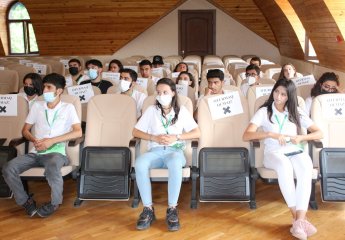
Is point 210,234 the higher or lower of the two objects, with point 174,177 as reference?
lower

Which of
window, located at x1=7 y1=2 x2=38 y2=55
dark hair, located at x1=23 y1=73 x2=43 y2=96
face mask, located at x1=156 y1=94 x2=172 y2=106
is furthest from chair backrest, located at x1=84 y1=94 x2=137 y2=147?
window, located at x1=7 y1=2 x2=38 y2=55

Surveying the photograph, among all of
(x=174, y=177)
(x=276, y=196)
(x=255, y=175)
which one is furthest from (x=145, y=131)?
(x=276, y=196)

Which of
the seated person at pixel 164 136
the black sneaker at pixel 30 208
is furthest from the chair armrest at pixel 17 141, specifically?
the seated person at pixel 164 136

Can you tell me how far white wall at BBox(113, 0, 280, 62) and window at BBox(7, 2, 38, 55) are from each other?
3.32m

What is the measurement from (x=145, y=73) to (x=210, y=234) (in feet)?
11.8

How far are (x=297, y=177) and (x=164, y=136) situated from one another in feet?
3.78

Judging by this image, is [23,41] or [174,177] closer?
[174,177]

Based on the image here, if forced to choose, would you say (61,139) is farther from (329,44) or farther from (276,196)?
(329,44)

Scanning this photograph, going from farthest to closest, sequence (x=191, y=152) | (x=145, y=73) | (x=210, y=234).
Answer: (x=145, y=73)
(x=191, y=152)
(x=210, y=234)

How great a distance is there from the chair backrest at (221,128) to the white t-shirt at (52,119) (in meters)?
1.16

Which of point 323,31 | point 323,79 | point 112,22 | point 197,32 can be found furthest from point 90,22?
point 323,79

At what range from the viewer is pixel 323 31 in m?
8.56

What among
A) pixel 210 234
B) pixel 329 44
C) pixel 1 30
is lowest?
pixel 210 234

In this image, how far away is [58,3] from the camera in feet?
41.8
